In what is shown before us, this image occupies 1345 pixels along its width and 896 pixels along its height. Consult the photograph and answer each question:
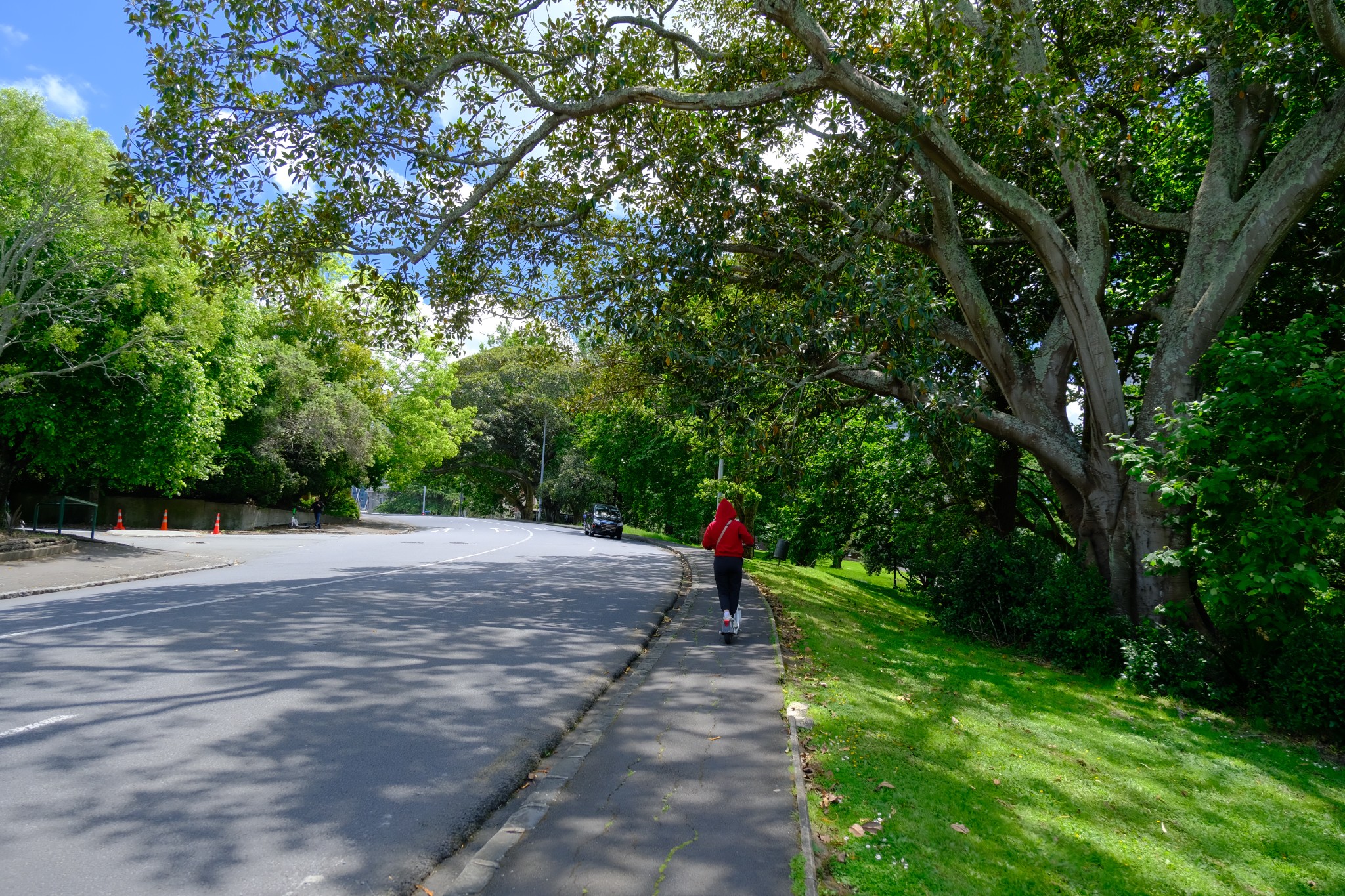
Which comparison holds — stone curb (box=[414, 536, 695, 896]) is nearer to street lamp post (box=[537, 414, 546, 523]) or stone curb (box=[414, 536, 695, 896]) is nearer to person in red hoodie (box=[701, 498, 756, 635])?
person in red hoodie (box=[701, 498, 756, 635])

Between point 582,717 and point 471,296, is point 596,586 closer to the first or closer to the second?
point 471,296

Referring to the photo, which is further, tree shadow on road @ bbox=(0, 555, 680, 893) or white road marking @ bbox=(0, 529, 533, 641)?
white road marking @ bbox=(0, 529, 533, 641)

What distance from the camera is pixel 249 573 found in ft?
47.7

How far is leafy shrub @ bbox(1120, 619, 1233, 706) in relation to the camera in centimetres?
930

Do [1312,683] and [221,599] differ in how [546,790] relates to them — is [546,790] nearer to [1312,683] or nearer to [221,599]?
[1312,683]

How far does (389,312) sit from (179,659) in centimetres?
789

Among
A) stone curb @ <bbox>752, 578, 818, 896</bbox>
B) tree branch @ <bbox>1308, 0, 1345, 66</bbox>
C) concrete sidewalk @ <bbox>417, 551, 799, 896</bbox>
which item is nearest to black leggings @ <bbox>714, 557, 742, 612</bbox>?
concrete sidewalk @ <bbox>417, 551, 799, 896</bbox>

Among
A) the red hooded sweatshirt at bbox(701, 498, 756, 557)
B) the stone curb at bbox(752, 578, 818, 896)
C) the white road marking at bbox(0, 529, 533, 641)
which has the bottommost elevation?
the stone curb at bbox(752, 578, 818, 896)

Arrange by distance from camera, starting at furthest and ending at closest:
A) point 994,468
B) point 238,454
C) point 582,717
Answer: point 238,454
point 994,468
point 582,717

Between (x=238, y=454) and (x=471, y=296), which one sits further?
(x=238, y=454)

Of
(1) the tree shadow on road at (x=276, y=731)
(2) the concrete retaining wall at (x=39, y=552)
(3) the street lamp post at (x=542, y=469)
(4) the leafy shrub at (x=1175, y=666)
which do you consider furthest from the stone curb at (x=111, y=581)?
(3) the street lamp post at (x=542, y=469)

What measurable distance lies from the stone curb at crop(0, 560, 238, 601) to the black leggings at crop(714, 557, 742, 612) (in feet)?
31.1

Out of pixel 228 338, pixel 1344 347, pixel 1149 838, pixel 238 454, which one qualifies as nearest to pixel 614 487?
pixel 238 454

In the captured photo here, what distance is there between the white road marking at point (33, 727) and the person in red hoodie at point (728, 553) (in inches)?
245
